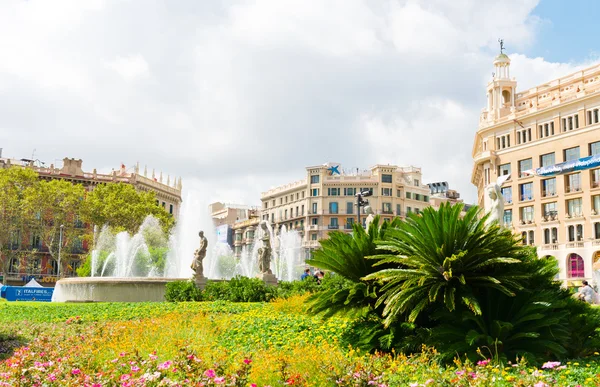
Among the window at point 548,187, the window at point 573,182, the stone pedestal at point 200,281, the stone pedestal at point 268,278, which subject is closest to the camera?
the stone pedestal at point 200,281

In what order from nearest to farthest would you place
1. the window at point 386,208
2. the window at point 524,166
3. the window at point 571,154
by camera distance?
1. the window at point 571,154
2. the window at point 524,166
3. the window at point 386,208

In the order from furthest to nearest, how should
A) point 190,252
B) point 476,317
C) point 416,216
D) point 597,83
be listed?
point 597,83
point 190,252
point 416,216
point 476,317

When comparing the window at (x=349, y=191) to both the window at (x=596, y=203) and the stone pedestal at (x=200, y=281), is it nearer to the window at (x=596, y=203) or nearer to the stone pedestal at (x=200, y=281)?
the window at (x=596, y=203)

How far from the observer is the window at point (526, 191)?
61312 mm

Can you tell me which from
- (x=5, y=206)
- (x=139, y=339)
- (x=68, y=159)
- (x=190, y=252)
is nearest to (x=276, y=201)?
(x=68, y=159)

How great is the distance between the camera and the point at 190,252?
48125mm

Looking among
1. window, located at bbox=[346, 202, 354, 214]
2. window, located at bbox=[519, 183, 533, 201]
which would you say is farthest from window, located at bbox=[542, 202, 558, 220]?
window, located at bbox=[346, 202, 354, 214]

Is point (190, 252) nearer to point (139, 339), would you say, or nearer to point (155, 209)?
point (155, 209)

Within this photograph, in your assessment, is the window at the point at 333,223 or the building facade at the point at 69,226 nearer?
the building facade at the point at 69,226

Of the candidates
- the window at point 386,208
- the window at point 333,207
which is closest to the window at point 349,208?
the window at point 333,207

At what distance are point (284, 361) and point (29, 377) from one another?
3.19 m

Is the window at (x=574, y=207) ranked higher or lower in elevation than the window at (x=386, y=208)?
lower

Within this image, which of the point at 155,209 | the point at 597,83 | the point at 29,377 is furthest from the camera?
the point at 155,209

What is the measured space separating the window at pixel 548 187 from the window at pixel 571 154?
2.26 metres
